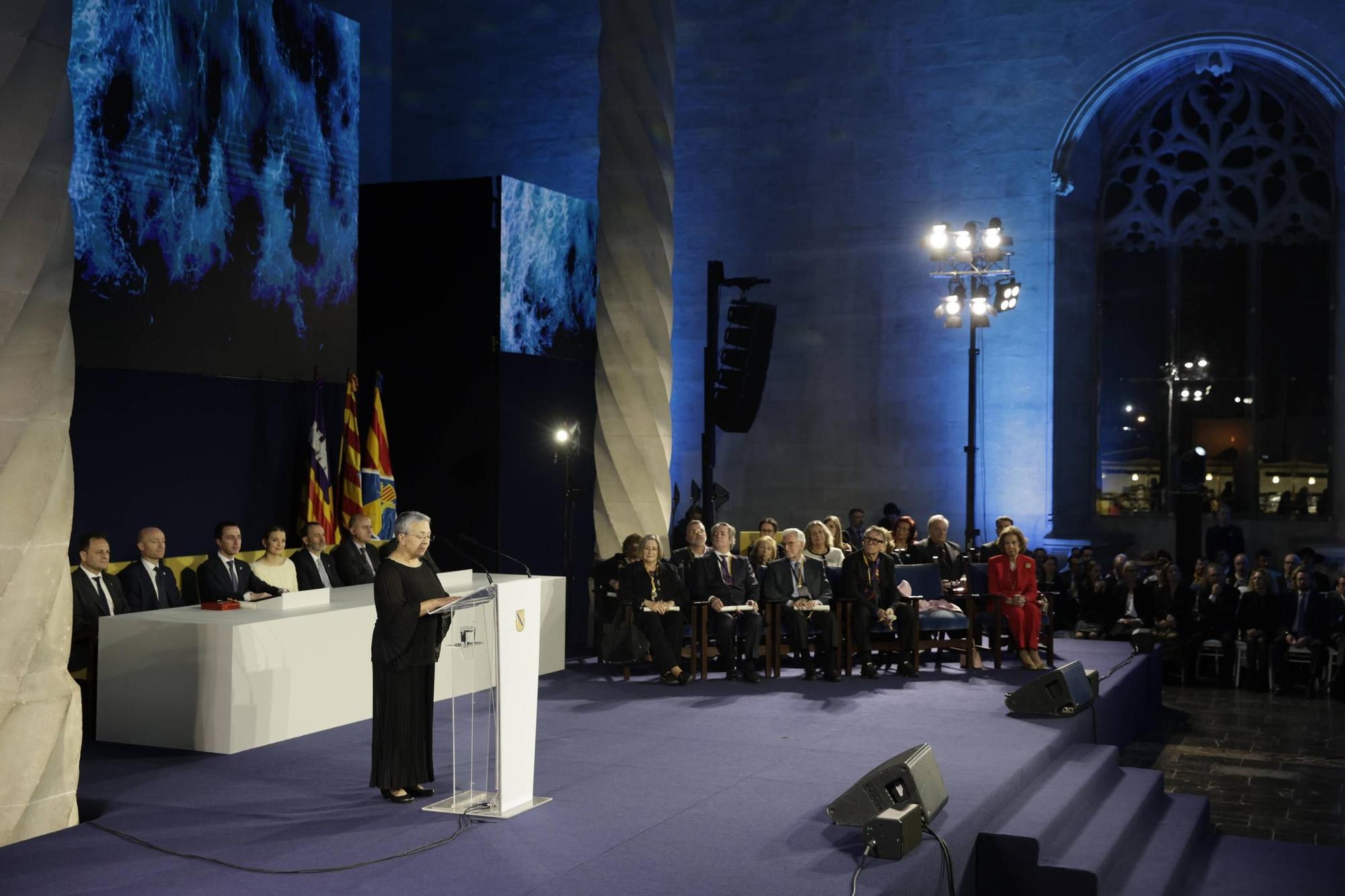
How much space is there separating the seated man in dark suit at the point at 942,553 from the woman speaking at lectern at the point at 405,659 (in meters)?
6.37

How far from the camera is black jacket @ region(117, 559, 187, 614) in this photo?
852 cm

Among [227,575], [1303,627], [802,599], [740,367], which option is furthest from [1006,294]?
[227,575]

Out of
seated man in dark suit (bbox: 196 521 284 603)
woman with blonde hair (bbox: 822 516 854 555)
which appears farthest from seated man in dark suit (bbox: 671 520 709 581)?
seated man in dark suit (bbox: 196 521 284 603)

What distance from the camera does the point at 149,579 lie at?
8602 millimetres

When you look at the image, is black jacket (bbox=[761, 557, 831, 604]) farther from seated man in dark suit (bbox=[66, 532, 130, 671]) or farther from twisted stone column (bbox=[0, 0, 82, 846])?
twisted stone column (bbox=[0, 0, 82, 846])

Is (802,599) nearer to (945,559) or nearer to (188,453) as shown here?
(945,559)

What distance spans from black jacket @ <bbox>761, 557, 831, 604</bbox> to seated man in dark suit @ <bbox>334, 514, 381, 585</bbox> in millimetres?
2843

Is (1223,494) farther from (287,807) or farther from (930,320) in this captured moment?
(287,807)

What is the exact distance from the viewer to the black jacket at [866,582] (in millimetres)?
9914

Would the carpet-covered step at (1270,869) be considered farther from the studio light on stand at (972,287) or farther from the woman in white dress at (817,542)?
the studio light on stand at (972,287)

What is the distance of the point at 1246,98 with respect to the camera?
15.0 meters

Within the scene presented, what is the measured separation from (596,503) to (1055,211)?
6.80 metres

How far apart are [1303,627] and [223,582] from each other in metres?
8.56

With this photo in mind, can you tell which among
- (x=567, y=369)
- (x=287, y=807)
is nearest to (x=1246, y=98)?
(x=567, y=369)
